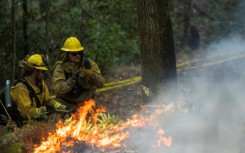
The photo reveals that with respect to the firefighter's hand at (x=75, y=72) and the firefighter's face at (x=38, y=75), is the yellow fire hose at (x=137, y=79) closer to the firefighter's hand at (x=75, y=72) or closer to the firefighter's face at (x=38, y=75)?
the firefighter's hand at (x=75, y=72)

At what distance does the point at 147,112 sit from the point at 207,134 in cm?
96

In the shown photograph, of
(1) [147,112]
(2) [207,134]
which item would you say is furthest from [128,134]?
(2) [207,134]

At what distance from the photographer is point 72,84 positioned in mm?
6555

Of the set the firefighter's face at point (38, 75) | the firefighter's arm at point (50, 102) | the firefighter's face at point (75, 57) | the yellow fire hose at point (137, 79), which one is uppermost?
the firefighter's face at point (75, 57)

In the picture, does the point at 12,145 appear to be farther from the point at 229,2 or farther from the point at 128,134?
the point at 229,2

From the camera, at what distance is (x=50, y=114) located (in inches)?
262

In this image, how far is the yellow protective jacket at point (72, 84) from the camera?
662 centimetres

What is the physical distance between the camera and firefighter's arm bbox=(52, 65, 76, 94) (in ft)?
21.5

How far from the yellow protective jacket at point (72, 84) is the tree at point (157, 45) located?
955 mm

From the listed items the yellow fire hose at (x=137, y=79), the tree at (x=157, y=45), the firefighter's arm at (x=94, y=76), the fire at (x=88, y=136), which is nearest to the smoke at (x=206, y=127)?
the fire at (x=88, y=136)

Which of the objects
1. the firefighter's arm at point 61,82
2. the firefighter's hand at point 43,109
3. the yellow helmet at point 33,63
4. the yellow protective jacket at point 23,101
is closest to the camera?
the yellow protective jacket at point 23,101

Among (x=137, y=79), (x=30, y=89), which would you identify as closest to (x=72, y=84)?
(x=30, y=89)

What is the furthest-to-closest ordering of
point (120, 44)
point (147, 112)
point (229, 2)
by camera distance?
point (229, 2) → point (120, 44) → point (147, 112)

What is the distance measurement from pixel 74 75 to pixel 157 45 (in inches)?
61.6
